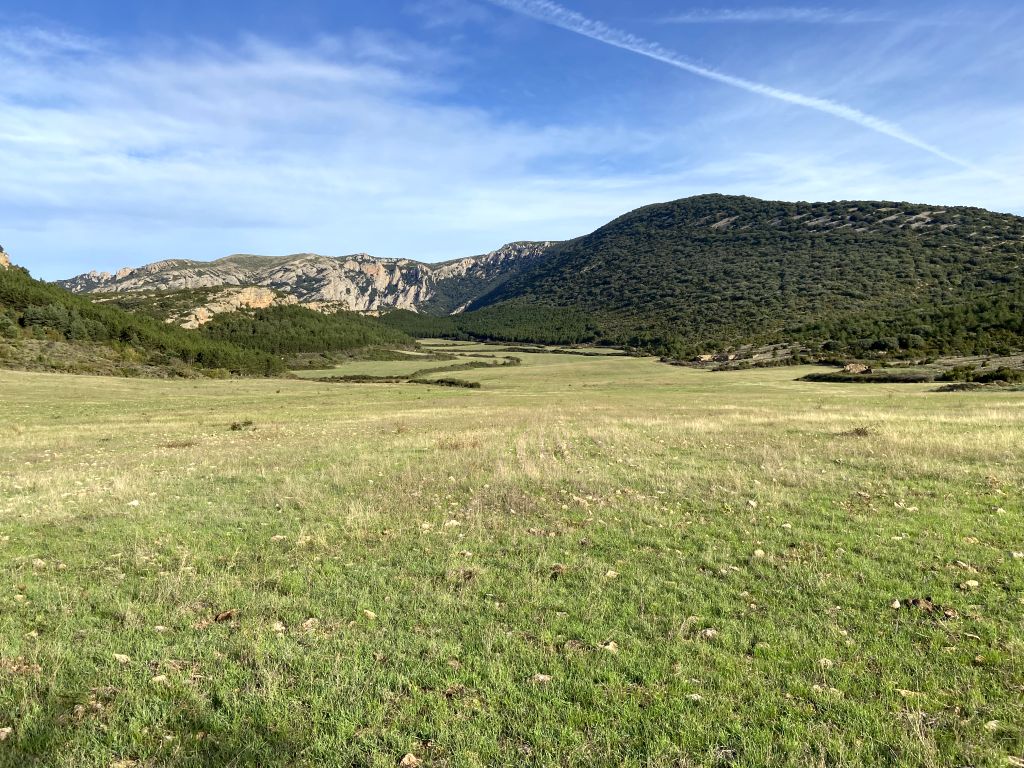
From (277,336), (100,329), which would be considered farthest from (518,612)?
(277,336)

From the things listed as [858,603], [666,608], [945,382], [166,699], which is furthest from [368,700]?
[945,382]

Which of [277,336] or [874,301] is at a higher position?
[874,301]

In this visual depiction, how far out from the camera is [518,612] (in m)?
7.60

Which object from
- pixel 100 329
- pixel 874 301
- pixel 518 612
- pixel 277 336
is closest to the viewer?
pixel 518 612

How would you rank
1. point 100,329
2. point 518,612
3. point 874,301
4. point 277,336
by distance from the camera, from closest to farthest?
point 518,612 → point 100,329 → point 874,301 → point 277,336

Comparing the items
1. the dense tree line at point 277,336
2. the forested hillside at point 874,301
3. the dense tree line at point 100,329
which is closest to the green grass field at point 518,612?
the forested hillside at point 874,301

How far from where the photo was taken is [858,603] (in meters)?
7.79

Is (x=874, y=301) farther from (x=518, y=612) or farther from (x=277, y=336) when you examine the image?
(x=277, y=336)

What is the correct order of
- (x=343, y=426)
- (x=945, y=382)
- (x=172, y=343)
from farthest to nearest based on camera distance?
1. (x=172, y=343)
2. (x=945, y=382)
3. (x=343, y=426)

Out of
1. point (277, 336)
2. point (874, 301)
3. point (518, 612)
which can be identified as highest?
point (874, 301)

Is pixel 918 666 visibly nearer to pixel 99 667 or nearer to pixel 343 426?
pixel 99 667

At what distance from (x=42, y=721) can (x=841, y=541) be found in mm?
12923

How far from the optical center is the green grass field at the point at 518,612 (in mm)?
5066

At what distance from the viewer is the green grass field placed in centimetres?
507
